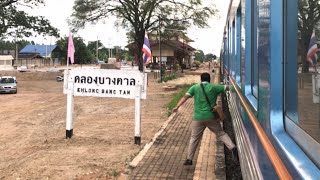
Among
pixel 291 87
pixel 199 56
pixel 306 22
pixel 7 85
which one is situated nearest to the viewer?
pixel 306 22

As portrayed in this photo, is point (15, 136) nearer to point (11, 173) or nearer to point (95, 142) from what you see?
point (95, 142)

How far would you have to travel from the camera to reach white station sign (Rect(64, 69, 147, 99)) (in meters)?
9.34

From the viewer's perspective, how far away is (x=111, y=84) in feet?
30.9

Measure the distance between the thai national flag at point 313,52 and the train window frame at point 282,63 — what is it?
0.21 metres

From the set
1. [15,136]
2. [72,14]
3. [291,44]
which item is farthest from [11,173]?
[72,14]

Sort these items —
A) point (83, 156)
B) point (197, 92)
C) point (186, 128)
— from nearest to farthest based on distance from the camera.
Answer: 1. point (197, 92)
2. point (83, 156)
3. point (186, 128)

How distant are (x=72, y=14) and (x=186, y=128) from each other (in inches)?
1458

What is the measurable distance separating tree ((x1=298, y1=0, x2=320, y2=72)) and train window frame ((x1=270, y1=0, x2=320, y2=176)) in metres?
0.08

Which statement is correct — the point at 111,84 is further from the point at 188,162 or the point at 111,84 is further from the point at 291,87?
the point at 291,87

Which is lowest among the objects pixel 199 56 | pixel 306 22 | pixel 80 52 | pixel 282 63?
pixel 282 63

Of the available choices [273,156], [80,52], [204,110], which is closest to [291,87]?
[273,156]

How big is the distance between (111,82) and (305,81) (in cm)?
760

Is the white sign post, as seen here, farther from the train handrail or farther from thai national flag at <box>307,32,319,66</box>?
thai national flag at <box>307,32,319,66</box>

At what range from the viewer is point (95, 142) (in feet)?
31.5
